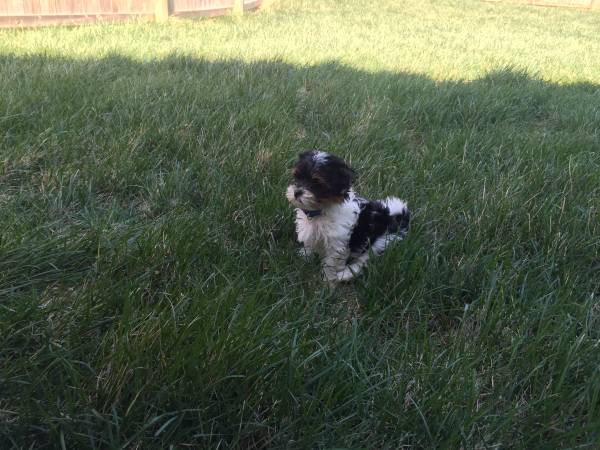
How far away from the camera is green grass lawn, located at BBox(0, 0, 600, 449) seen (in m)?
1.65

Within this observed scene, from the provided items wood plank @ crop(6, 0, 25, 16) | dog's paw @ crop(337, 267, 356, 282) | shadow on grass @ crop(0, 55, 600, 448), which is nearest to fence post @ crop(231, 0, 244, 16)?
wood plank @ crop(6, 0, 25, 16)

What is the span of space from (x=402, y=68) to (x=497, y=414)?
24.8ft

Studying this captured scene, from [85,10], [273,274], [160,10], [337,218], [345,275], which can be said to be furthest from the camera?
[160,10]

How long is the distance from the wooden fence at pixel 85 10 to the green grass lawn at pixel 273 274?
563 cm

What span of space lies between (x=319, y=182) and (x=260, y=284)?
2.75 ft

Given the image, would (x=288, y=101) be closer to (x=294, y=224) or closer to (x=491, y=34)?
(x=294, y=224)

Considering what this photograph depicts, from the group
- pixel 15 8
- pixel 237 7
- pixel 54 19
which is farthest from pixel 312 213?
pixel 237 7

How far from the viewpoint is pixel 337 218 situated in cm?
305

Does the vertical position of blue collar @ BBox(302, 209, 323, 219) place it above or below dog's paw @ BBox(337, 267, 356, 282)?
above

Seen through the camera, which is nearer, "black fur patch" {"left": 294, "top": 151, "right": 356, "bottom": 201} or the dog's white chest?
"black fur patch" {"left": 294, "top": 151, "right": 356, "bottom": 201}

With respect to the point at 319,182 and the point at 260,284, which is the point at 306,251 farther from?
the point at 260,284

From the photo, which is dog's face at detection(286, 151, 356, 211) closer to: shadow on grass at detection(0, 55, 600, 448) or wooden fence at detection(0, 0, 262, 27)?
shadow on grass at detection(0, 55, 600, 448)

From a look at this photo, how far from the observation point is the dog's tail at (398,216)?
3.15 metres

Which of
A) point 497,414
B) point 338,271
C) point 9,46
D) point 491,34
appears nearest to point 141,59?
point 9,46
